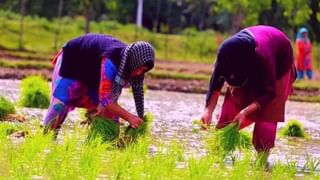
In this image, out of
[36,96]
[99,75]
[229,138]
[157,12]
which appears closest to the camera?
[229,138]

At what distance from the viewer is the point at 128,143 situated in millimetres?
6738

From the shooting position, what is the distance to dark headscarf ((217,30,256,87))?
664 centimetres

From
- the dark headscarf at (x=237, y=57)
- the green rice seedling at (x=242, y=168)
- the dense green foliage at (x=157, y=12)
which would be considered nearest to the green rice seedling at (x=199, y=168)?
the green rice seedling at (x=242, y=168)

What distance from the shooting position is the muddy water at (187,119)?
8.10 metres

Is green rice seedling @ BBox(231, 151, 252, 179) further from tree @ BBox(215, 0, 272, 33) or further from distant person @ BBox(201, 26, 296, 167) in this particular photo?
tree @ BBox(215, 0, 272, 33)

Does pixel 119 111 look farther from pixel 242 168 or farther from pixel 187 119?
pixel 187 119

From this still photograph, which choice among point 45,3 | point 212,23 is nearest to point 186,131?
point 45,3

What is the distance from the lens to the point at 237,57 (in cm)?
663

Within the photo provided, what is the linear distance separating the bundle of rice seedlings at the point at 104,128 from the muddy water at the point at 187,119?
0.68m

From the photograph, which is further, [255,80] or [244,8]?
[244,8]

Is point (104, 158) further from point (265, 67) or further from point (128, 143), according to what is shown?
point (265, 67)

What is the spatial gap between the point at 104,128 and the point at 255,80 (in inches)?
51.7

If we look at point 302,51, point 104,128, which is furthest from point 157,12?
point 104,128

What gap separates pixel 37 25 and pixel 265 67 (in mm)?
32141
